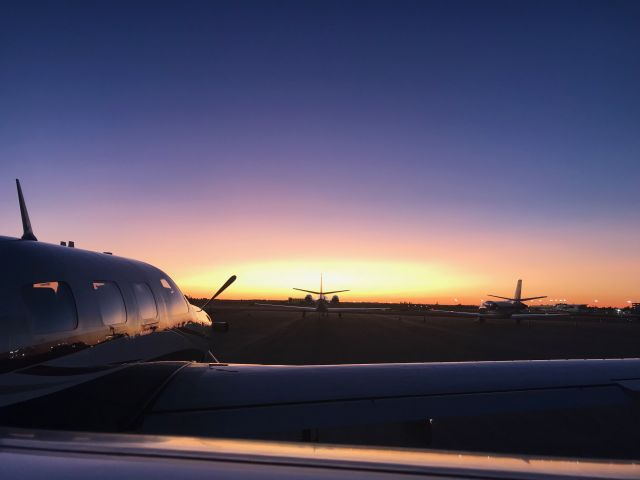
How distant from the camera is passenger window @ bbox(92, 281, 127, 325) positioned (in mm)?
5246

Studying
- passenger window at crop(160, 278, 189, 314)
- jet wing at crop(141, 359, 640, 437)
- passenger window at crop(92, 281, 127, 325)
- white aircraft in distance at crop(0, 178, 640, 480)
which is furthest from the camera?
passenger window at crop(160, 278, 189, 314)

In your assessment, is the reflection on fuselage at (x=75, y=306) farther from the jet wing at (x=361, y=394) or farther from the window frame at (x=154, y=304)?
the jet wing at (x=361, y=394)

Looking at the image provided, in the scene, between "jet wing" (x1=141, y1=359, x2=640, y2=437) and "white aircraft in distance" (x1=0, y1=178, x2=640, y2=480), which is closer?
"white aircraft in distance" (x1=0, y1=178, x2=640, y2=480)

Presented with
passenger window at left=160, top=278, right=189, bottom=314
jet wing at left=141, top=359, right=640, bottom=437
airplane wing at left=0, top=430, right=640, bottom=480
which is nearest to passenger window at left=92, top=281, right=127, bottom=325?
jet wing at left=141, top=359, right=640, bottom=437

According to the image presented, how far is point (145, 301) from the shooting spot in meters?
6.65

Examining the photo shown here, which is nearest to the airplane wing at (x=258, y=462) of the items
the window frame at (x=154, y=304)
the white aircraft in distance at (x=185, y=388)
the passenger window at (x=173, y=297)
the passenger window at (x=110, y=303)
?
the white aircraft in distance at (x=185, y=388)

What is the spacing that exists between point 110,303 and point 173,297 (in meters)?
2.50

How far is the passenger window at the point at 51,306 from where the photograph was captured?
3949 millimetres

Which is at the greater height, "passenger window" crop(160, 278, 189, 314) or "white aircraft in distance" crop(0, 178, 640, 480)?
"passenger window" crop(160, 278, 189, 314)

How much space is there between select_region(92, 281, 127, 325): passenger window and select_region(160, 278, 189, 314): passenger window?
1699 mm

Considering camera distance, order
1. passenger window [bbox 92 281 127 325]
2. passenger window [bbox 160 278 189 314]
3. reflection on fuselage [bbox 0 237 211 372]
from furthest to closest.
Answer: passenger window [bbox 160 278 189 314] < passenger window [bbox 92 281 127 325] < reflection on fuselage [bbox 0 237 211 372]

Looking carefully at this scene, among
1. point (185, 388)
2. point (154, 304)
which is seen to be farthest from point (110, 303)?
point (185, 388)

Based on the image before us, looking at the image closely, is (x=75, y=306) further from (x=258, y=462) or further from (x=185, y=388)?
(x=258, y=462)

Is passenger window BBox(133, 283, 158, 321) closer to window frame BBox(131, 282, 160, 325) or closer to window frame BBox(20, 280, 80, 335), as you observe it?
window frame BBox(131, 282, 160, 325)
